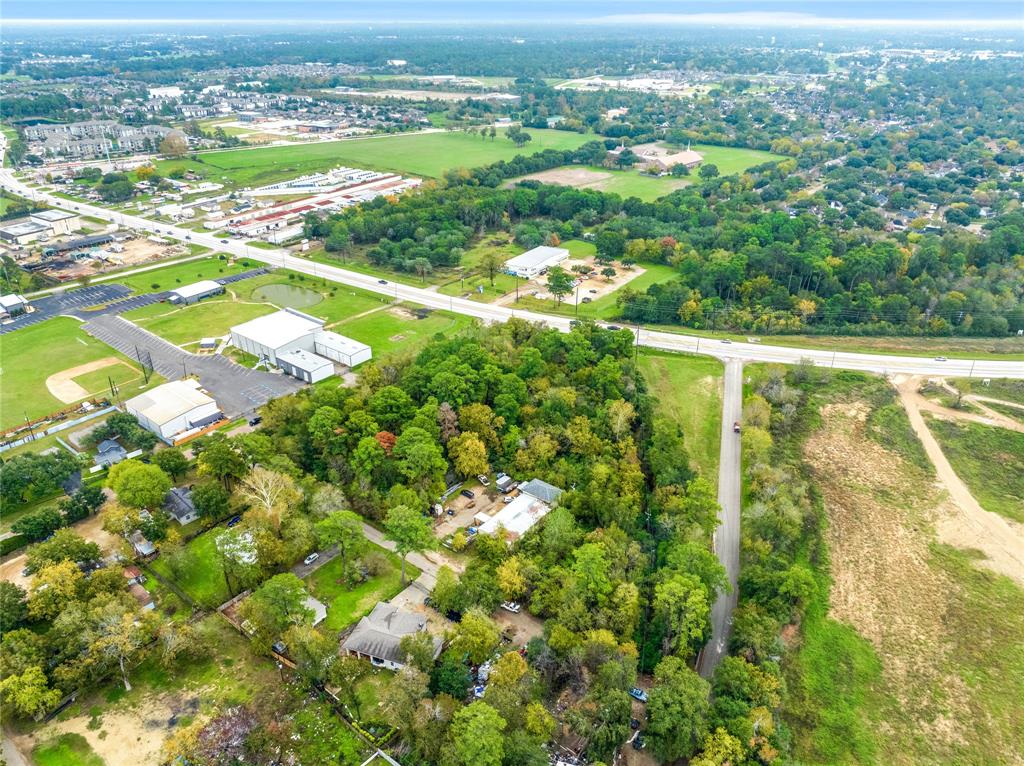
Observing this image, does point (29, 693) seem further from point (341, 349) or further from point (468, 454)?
point (341, 349)

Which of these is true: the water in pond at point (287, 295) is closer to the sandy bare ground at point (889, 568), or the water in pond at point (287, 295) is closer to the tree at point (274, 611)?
the tree at point (274, 611)

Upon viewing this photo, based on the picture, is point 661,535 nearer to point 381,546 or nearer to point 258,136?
point 381,546

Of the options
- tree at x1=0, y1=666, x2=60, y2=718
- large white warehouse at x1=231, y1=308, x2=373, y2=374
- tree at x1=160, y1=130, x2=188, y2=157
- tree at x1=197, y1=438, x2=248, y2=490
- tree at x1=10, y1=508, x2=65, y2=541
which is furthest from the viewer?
tree at x1=160, y1=130, x2=188, y2=157

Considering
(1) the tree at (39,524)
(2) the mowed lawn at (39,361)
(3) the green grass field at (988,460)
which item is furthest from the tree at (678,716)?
(2) the mowed lawn at (39,361)

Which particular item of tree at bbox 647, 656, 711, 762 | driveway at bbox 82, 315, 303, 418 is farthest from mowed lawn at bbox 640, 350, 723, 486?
driveway at bbox 82, 315, 303, 418

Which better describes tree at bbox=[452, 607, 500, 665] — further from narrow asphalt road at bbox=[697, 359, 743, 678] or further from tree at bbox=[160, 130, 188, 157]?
tree at bbox=[160, 130, 188, 157]

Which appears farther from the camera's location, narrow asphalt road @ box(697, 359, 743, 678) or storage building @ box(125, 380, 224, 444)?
storage building @ box(125, 380, 224, 444)
